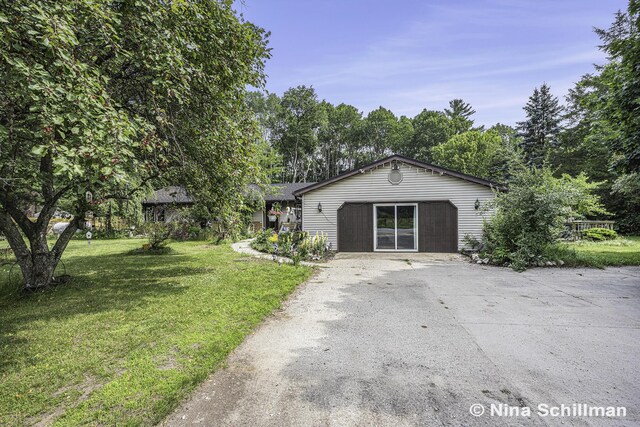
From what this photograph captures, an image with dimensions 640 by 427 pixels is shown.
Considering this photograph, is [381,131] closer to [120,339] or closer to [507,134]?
[507,134]

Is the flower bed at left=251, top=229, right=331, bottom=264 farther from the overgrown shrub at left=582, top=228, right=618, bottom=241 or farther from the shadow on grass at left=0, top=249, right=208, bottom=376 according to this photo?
the overgrown shrub at left=582, top=228, right=618, bottom=241

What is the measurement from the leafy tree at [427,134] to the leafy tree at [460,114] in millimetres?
1136

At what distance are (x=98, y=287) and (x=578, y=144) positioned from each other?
37505mm

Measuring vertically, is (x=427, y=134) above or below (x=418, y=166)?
above

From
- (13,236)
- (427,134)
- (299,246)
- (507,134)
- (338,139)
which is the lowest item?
(299,246)

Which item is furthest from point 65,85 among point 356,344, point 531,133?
point 531,133

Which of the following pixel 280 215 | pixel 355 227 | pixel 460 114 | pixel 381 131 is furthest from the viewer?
pixel 381 131

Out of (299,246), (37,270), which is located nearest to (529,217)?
(299,246)

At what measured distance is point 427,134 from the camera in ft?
149

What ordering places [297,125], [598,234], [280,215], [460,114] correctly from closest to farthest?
[598,234], [280,215], [297,125], [460,114]

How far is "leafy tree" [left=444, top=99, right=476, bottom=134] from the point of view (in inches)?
1795

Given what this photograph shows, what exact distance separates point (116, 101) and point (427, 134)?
4630cm

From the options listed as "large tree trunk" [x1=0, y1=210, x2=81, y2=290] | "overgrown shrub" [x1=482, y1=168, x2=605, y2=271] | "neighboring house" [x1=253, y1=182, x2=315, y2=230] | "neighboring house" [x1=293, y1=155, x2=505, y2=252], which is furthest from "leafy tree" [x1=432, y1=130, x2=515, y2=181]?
"large tree trunk" [x1=0, y1=210, x2=81, y2=290]

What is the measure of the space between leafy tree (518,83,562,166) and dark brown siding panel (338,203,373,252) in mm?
24412
